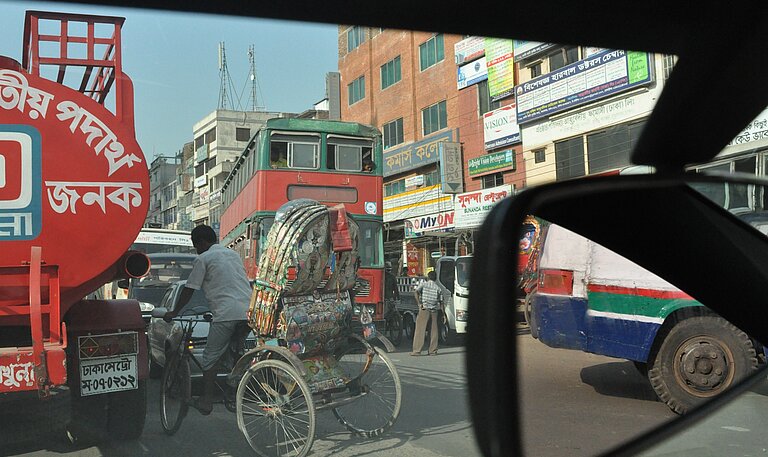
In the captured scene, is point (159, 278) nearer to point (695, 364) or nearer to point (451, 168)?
point (695, 364)

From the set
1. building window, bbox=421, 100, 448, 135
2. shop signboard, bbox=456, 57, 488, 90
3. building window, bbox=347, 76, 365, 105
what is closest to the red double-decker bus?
building window, bbox=347, 76, 365, 105

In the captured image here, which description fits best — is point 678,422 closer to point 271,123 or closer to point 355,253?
point 355,253

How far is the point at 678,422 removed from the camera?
0.98 metres

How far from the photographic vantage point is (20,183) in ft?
13.0

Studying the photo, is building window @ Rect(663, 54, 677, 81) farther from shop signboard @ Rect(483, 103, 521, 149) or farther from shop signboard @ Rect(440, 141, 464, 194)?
shop signboard @ Rect(440, 141, 464, 194)

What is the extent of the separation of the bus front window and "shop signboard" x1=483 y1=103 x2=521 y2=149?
969 centimetres

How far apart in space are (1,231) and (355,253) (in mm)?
2625

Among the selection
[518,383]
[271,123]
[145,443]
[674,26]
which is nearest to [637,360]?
[518,383]

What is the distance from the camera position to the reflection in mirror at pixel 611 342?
98 centimetres

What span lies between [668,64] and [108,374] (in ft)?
12.4

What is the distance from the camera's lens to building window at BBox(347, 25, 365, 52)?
7.01 feet

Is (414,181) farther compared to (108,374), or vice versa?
(414,181)

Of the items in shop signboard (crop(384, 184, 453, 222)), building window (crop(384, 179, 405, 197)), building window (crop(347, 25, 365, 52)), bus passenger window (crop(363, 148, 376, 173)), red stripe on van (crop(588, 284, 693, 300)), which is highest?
building window (crop(384, 179, 405, 197))

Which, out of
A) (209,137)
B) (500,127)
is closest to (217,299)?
(500,127)
